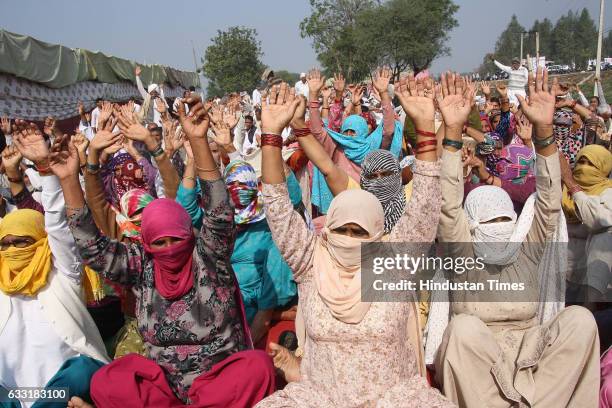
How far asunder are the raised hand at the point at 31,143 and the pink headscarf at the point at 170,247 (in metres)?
0.61

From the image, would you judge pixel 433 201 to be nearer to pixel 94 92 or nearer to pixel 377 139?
pixel 377 139

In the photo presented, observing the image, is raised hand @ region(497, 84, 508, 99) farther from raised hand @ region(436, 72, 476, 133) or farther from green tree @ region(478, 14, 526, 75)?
green tree @ region(478, 14, 526, 75)

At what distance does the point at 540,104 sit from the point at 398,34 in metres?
39.9

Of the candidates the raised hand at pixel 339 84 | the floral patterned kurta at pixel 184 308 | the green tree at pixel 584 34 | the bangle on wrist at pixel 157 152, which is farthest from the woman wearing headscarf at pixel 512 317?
the green tree at pixel 584 34

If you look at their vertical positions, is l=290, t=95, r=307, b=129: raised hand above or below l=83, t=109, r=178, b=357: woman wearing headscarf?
above

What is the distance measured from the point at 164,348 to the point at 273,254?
1248 millimetres

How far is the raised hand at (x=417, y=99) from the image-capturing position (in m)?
2.27

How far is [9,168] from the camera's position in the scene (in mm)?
3670

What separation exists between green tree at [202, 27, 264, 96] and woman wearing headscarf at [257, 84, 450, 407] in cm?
3265

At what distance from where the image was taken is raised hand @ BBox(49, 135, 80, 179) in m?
2.57

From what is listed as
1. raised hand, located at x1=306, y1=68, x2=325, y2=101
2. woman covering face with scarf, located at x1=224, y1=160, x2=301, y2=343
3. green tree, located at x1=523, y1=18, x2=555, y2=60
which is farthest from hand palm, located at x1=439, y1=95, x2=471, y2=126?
green tree, located at x1=523, y1=18, x2=555, y2=60

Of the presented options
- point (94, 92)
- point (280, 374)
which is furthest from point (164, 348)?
point (94, 92)

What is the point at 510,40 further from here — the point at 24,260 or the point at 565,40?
the point at 24,260

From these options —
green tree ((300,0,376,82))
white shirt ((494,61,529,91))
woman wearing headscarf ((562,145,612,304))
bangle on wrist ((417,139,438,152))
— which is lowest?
woman wearing headscarf ((562,145,612,304))
